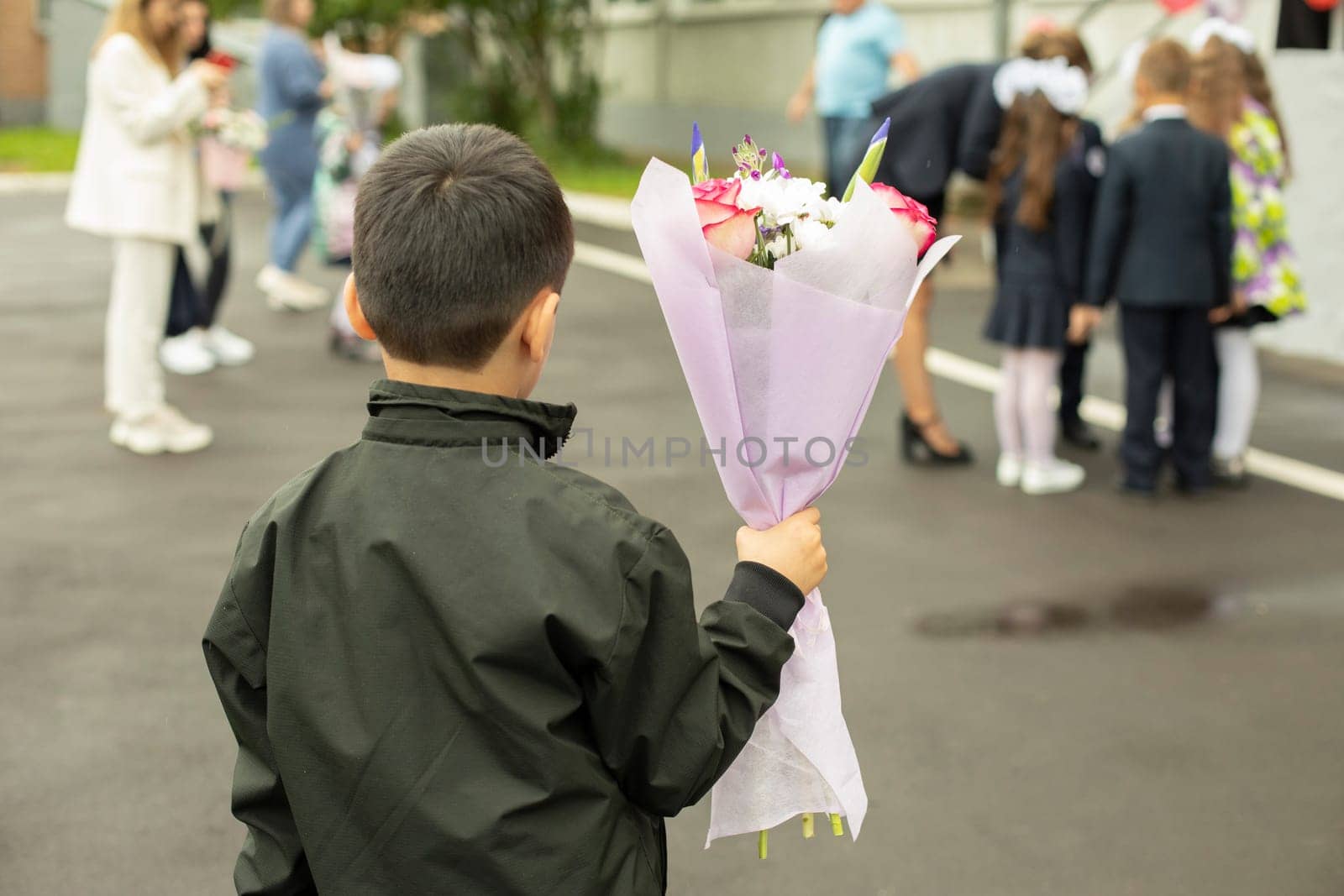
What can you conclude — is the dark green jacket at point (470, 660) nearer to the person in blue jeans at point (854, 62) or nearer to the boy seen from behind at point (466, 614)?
the boy seen from behind at point (466, 614)

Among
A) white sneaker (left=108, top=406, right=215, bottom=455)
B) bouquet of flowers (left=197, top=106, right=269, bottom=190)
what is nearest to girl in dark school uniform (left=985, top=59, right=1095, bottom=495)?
white sneaker (left=108, top=406, right=215, bottom=455)

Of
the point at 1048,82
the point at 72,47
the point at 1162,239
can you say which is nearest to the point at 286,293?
the point at 1048,82

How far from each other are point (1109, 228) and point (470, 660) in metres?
5.25

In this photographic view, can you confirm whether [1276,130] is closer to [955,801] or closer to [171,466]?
[955,801]

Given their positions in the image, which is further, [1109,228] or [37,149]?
[37,149]

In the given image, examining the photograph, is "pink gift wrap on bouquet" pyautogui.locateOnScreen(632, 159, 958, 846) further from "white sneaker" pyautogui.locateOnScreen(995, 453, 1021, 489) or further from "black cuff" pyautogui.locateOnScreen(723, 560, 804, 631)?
"white sneaker" pyautogui.locateOnScreen(995, 453, 1021, 489)

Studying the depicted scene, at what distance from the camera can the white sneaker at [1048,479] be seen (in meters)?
6.93

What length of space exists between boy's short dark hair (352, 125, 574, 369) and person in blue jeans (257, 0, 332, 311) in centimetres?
898

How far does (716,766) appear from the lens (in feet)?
6.77

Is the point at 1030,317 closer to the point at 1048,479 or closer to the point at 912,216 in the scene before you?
the point at 1048,479

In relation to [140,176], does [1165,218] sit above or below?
above

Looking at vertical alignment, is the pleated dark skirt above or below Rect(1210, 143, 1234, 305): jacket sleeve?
below

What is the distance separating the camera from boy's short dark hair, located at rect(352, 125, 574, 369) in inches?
78.2

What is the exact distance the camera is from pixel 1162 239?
21.6 ft
